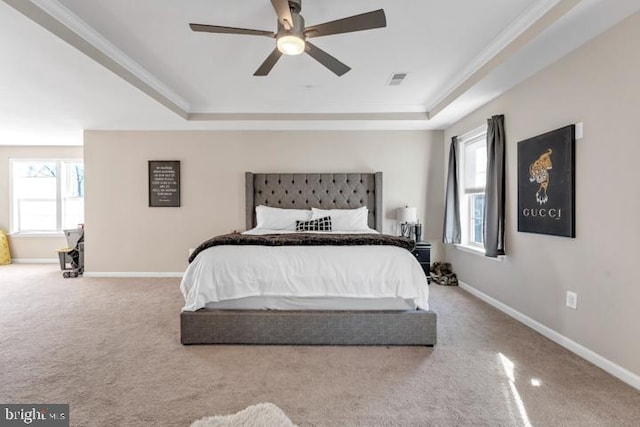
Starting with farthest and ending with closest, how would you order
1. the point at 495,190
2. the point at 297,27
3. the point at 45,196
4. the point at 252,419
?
the point at 45,196, the point at 495,190, the point at 297,27, the point at 252,419

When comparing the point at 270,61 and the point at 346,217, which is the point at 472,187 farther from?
the point at 270,61

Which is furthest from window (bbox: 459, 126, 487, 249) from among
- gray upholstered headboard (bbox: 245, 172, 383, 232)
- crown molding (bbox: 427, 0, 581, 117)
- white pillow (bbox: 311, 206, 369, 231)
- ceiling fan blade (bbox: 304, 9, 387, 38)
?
ceiling fan blade (bbox: 304, 9, 387, 38)

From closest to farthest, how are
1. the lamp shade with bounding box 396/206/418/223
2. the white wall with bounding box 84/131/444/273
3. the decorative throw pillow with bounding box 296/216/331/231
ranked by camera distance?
the decorative throw pillow with bounding box 296/216/331/231 → the lamp shade with bounding box 396/206/418/223 → the white wall with bounding box 84/131/444/273

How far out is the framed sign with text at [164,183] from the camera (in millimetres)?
4879

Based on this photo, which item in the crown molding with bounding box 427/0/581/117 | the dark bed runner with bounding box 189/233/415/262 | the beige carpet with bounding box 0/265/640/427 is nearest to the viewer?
the beige carpet with bounding box 0/265/640/427

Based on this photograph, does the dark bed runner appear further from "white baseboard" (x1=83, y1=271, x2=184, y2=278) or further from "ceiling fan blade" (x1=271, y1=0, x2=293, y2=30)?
"white baseboard" (x1=83, y1=271, x2=184, y2=278)

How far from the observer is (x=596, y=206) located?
7.36 ft

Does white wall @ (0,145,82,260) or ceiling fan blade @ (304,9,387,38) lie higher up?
ceiling fan blade @ (304,9,387,38)

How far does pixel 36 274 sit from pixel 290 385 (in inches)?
216

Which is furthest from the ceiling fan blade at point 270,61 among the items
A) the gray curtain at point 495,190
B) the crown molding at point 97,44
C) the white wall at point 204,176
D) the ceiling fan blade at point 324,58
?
the gray curtain at point 495,190

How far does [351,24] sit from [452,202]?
3.20m

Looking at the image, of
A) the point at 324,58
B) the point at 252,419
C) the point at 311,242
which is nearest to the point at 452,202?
the point at 311,242

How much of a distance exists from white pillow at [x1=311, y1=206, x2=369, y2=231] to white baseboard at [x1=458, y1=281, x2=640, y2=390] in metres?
1.81

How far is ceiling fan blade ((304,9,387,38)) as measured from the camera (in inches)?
72.0
